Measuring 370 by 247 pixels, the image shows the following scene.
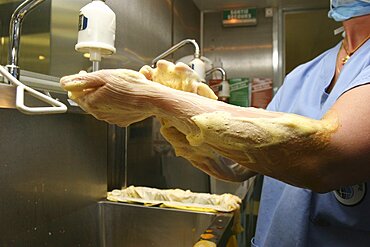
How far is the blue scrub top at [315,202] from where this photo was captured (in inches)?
25.2

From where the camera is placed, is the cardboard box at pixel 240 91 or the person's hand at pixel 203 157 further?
the cardboard box at pixel 240 91

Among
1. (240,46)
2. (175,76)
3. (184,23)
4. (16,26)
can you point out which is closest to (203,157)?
(175,76)

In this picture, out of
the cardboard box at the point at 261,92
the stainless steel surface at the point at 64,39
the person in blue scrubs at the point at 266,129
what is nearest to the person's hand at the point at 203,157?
the person in blue scrubs at the point at 266,129

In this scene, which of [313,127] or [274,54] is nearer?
[313,127]

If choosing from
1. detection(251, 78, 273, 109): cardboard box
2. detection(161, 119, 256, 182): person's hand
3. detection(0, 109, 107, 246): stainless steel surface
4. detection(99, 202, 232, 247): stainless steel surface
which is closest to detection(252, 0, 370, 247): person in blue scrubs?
detection(161, 119, 256, 182): person's hand

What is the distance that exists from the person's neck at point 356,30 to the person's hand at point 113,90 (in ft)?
1.62

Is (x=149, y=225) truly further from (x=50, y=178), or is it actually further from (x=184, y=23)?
(x=184, y=23)

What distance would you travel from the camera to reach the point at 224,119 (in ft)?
1.30

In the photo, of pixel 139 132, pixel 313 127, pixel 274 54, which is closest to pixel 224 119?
pixel 313 127

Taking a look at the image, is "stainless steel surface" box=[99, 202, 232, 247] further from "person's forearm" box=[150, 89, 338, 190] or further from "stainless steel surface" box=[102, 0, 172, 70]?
"person's forearm" box=[150, 89, 338, 190]

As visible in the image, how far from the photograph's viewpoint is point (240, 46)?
2.33 meters

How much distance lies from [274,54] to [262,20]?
25 centimetres

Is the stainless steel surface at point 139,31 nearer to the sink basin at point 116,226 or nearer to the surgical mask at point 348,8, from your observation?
the sink basin at point 116,226

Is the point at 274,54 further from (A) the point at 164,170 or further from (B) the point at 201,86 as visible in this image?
(B) the point at 201,86
